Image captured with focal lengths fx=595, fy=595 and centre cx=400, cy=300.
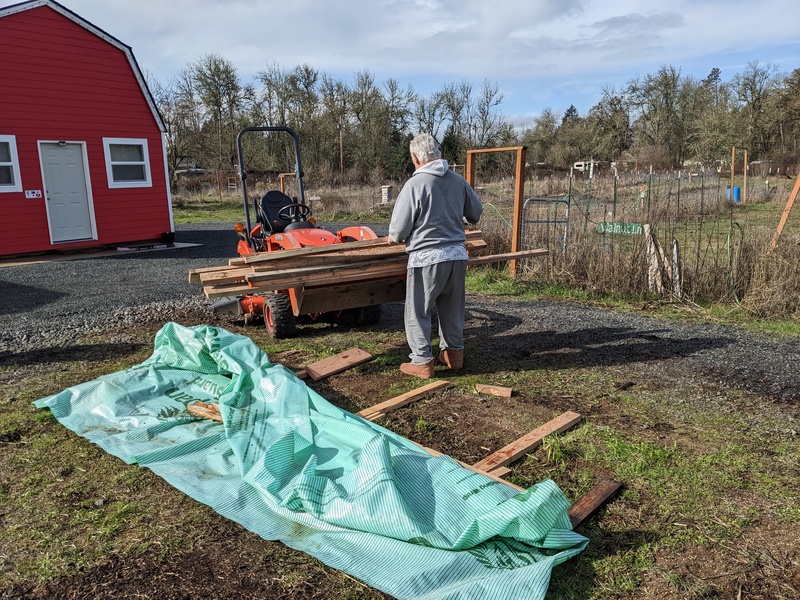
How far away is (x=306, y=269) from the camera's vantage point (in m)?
5.10

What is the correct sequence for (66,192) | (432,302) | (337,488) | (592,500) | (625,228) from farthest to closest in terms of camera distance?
(66,192) < (625,228) < (432,302) < (592,500) < (337,488)

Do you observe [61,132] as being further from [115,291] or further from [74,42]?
[115,291]

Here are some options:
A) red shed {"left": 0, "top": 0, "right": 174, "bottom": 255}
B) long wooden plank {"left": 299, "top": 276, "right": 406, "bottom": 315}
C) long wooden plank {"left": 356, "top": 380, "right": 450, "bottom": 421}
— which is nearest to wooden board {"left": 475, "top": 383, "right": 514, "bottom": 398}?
long wooden plank {"left": 356, "top": 380, "right": 450, "bottom": 421}

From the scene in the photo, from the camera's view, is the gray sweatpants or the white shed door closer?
the gray sweatpants

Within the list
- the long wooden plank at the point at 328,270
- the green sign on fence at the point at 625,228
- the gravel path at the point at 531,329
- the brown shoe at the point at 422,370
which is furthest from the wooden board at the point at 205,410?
the green sign on fence at the point at 625,228

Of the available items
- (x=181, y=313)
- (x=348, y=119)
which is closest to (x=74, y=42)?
(x=181, y=313)

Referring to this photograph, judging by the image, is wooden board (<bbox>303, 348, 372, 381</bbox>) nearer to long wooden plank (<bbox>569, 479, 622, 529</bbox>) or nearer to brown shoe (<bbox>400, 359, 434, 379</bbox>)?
brown shoe (<bbox>400, 359, 434, 379</bbox>)

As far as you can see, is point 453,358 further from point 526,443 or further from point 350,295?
point 526,443

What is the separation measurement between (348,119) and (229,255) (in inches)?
1048

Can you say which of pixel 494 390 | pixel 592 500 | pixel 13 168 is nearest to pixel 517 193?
pixel 494 390

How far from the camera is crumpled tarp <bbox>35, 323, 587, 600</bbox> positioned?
2.51m

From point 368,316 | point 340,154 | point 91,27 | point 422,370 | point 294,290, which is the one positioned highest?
point 91,27

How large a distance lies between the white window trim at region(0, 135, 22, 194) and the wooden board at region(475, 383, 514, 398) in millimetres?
12090

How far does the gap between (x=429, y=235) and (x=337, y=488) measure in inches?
96.7
